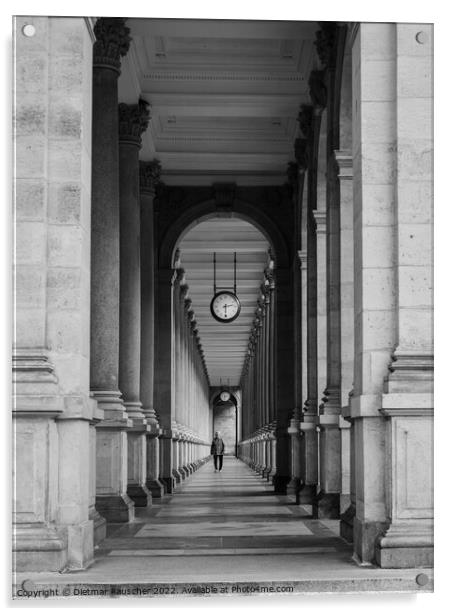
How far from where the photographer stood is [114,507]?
17.5 m

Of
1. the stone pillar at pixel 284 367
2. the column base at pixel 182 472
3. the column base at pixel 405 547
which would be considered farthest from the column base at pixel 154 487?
the column base at pixel 405 547

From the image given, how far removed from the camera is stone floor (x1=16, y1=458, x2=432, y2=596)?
9.82m

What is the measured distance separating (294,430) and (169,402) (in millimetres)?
4886

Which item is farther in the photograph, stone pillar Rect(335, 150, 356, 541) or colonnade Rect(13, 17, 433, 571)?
stone pillar Rect(335, 150, 356, 541)

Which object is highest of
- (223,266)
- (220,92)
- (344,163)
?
(220,92)

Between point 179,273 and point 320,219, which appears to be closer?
point 320,219

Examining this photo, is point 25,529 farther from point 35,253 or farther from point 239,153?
point 239,153

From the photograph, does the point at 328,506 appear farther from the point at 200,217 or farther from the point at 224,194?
the point at 200,217

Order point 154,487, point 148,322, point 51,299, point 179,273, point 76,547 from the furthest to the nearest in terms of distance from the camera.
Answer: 1. point 179,273
2. point 148,322
3. point 154,487
4. point 51,299
5. point 76,547

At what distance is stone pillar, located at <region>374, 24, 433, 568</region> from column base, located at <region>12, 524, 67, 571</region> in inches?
122

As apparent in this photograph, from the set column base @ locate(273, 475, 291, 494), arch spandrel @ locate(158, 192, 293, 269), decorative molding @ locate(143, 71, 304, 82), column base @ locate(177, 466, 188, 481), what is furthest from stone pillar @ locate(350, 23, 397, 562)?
column base @ locate(177, 466, 188, 481)

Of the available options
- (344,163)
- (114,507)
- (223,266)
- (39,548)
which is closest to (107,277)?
Answer: (114,507)

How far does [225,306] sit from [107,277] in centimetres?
1789

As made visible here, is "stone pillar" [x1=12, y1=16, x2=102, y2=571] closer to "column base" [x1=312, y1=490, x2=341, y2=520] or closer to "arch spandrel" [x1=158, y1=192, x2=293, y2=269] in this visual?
"column base" [x1=312, y1=490, x2=341, y2=520]
